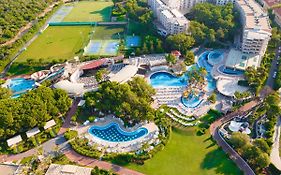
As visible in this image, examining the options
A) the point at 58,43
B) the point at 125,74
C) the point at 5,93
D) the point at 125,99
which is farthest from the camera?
the point at 58,43

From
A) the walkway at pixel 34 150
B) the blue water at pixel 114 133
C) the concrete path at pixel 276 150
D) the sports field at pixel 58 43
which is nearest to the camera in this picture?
the concrete path at pixel 276 150

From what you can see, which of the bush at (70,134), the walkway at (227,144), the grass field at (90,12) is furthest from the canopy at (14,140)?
the grass field at (90,12)

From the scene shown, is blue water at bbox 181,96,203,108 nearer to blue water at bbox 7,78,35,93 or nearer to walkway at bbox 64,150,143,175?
walkway at bbox 64,150,143,175

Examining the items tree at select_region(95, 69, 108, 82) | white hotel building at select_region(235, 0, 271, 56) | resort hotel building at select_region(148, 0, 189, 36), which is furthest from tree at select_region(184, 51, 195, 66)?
tree at select_region(95, 69, 108, 82)

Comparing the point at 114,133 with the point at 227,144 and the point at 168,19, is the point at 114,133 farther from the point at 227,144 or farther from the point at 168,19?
the point at 168,19

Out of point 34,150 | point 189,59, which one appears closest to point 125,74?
point 189,59

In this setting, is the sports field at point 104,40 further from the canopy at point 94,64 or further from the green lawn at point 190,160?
the green lawn at point 190,160
